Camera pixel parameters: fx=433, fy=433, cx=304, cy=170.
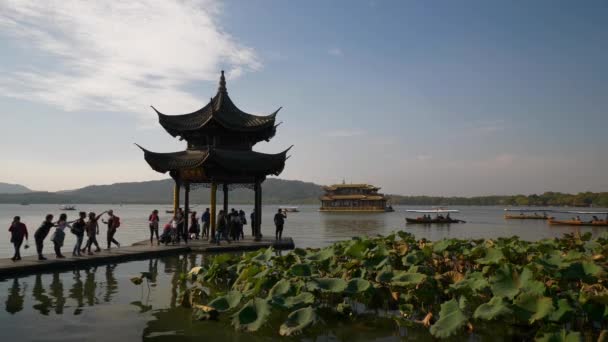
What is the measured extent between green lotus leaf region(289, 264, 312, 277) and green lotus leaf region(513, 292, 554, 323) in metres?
3.13

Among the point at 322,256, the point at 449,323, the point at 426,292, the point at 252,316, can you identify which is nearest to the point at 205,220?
the point at 322,256

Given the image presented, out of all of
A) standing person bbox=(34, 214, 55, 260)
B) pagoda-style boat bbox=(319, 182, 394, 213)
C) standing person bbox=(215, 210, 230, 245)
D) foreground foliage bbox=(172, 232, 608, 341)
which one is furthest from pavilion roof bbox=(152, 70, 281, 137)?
pagoda-style boat bbox=(319, 182, 394, 213)

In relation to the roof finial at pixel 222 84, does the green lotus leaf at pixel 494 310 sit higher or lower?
lower

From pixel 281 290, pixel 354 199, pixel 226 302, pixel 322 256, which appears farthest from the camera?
pixel 354 199

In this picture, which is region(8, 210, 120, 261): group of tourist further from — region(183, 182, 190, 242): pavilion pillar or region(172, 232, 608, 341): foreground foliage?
region(172, 232, 608, 341): foreground foliage

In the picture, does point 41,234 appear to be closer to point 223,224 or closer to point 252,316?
point 223,224

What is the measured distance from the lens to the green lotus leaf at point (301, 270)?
7039 millimetres

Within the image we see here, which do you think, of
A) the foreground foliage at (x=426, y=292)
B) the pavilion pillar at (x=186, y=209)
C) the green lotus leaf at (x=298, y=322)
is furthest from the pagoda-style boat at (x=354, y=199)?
the green lotus leaf at (x=298, y=322)

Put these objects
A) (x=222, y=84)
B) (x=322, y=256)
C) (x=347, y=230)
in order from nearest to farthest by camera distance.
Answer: (x=322, y=256) → (x=222, y=84) → (x=347, y=230)

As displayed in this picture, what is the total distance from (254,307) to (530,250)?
22.4 feet

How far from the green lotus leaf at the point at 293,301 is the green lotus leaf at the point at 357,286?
0.69 m

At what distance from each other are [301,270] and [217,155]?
8959 mm

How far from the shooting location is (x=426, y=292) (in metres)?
6.65

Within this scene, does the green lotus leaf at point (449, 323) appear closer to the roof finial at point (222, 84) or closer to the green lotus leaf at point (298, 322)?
the green lotus leaf at point (298, 322)
